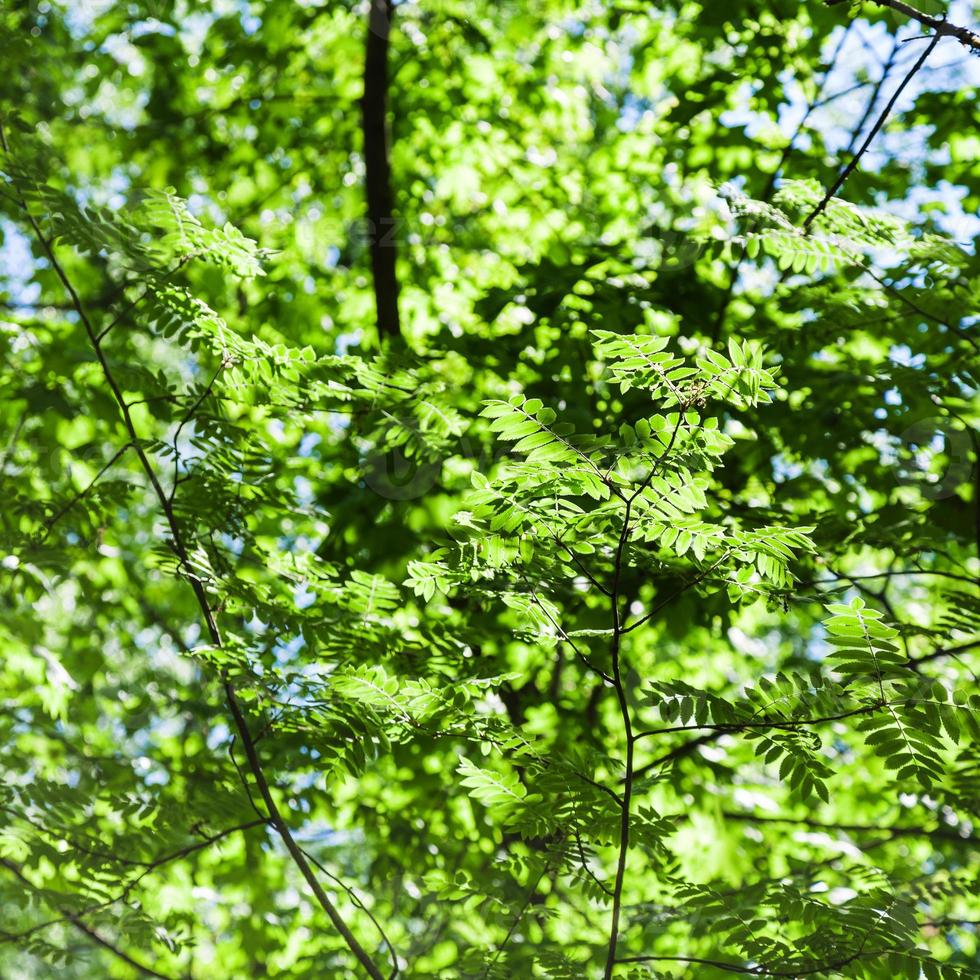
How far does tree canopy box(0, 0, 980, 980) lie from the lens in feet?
5.08

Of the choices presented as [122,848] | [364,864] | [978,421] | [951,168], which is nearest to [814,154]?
[951,168]

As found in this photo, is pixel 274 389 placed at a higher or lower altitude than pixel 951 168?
lower

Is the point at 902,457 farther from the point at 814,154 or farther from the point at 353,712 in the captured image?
the point at 353,712

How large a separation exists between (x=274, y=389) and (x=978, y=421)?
7.99 feet

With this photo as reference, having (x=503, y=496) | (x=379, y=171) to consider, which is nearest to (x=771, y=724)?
(x=503, y=496)

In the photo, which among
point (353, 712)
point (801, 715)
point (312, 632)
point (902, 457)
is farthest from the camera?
point (902, 457)

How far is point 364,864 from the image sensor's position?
165 inches

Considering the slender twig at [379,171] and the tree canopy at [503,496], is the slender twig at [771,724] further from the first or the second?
the slender twig at [379,171]

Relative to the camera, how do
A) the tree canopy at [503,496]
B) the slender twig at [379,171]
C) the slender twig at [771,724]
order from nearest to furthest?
the slender twig at [771,724], the tree canopy at [503,496], the slender twig at [379,171]

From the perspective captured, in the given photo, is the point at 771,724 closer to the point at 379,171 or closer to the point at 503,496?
the point at 503,496

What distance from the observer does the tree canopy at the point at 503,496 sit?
5.08 feet

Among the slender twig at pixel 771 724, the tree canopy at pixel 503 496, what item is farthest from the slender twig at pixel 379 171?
the slender twig at pixel 771 724

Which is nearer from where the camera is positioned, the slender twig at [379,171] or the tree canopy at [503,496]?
the tree canopy at [503,496]

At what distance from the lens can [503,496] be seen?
136cm
